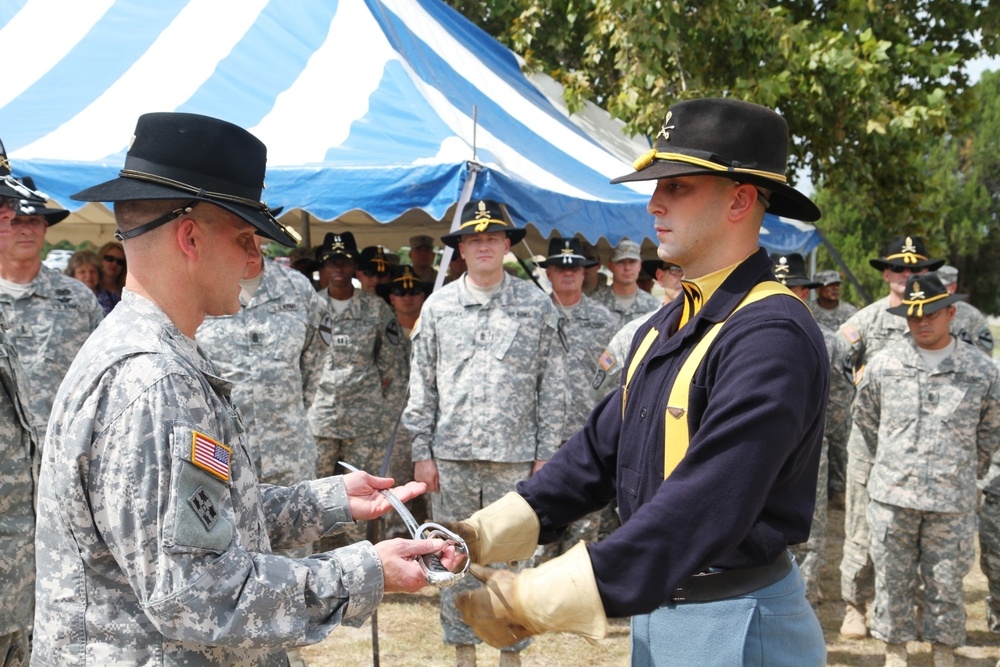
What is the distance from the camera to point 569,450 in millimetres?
2670

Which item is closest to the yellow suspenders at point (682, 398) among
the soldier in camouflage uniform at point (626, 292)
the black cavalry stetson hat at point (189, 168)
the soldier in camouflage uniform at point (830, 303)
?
the black cavalry stetson hat at point (189, 168)

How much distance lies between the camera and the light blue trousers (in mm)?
2139

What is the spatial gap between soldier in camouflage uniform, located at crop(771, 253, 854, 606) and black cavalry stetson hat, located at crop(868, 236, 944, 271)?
0.77 m

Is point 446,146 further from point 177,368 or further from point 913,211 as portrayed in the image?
point 913,211

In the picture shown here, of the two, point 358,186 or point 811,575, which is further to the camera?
point 811,575

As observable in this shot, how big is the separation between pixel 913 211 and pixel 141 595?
36.1 ft

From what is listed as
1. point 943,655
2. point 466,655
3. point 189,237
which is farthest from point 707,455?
point 943,655

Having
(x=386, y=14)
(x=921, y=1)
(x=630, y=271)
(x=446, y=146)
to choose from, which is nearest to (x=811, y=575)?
(x=630, y=271)

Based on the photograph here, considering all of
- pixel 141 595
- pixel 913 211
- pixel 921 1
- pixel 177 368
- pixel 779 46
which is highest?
pixel 921 1

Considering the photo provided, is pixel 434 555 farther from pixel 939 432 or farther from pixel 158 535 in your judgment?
pixel 939 432

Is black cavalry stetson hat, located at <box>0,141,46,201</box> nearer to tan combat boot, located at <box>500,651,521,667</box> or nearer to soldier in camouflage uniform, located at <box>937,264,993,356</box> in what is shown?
tan combat boot, located at <box>500,651,521,667</box>

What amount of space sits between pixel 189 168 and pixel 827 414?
228 inches

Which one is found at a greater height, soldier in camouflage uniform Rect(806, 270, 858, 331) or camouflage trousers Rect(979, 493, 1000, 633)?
soldier in camouflage uniform Rect(806, 270, 858, 331)

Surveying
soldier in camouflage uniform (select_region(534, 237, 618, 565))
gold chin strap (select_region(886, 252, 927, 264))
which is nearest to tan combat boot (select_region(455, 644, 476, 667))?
soldier in camouflage uniform (select_region(534, 237, 618, 565))
